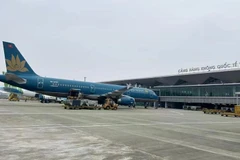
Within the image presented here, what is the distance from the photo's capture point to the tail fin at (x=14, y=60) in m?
32.0

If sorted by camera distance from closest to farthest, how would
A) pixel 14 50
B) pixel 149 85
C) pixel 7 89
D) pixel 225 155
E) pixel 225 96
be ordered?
pixel 225 155
pixel 14 50
pixel 225 96
pixel 7 89
pixel 149 85

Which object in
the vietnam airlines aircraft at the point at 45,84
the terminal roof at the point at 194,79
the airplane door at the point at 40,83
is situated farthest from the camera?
the terminal roof at the point at 194,79

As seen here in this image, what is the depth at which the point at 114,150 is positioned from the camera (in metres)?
7.98

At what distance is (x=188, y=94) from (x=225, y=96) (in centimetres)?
1119

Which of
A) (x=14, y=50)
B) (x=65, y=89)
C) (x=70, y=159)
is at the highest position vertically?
(x=14, y=50)

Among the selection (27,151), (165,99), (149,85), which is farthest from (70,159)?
(149,85)

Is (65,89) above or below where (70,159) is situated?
above

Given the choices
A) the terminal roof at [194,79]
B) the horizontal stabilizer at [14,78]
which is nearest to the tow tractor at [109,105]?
the horizontal stabilizer at [14,78]

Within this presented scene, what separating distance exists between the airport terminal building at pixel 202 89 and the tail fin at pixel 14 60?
38.9 meters

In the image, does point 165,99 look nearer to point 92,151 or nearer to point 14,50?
point 14,50

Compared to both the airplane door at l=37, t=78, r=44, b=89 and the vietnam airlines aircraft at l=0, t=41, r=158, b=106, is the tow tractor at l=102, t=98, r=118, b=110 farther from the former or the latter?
the airplane door at l=37, t=78, r=44, b=89

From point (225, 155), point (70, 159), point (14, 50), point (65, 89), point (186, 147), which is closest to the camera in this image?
point (70, 159)

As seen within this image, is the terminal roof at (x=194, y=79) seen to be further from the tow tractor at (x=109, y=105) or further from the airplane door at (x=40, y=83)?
the airplane door at (x=40, y=83)

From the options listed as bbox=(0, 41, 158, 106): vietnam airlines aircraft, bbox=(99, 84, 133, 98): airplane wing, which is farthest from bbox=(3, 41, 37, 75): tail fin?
bbox=(99, 84, 133, 98): airplane wing
